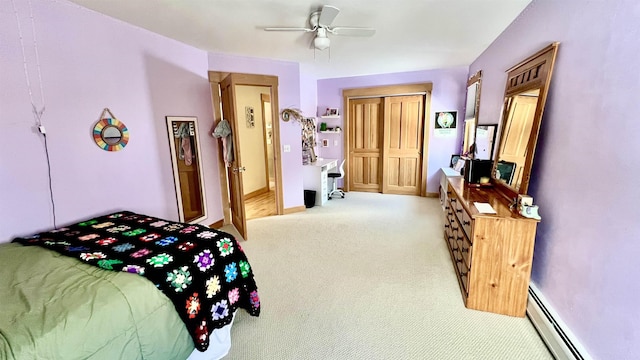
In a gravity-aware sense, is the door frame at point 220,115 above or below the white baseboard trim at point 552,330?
above

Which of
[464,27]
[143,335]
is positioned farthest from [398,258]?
[464,27]

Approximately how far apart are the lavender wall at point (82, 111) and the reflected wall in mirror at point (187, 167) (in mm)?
97

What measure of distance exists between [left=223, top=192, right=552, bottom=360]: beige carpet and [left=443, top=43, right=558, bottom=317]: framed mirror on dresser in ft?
0.54

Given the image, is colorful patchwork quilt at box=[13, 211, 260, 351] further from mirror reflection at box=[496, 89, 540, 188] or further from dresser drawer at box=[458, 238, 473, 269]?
mirror reflection at box=[496, 89, 540, 188]

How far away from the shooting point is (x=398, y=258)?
292cm

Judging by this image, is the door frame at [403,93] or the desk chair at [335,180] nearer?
the door frame at [403,93]

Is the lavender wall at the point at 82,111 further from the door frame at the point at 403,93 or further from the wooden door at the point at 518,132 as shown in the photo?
the wooden door at the point at 518,132

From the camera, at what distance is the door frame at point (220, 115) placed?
3.68 m

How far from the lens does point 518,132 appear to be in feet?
7.44

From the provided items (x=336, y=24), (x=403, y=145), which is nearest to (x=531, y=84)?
(x=336, y=24)

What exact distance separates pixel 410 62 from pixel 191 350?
4576mm

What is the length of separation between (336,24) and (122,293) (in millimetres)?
2814

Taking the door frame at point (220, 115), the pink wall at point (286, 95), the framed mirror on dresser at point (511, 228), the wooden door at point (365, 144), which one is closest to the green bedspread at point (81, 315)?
the door frame at point (220, 115)

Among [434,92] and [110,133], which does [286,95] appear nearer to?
[110,133]
